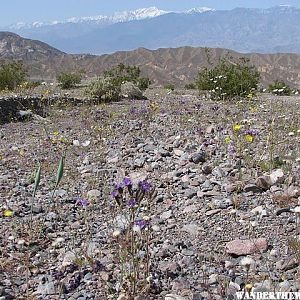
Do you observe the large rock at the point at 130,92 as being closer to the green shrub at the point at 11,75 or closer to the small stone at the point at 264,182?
the green shrub at the point at 11,75

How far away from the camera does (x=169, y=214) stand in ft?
17.3

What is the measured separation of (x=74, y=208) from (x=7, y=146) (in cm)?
431

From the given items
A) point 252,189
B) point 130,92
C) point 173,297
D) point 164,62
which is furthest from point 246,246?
point 164,62

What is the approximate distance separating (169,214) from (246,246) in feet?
4.08

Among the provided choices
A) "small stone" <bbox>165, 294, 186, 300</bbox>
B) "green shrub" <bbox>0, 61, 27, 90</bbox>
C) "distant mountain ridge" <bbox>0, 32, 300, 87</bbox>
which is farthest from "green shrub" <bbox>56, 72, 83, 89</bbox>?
"distant mountain ridge" <bbox>0, 32, 300, 87</bbox>

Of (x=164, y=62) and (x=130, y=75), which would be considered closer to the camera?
(x=130, y=75)

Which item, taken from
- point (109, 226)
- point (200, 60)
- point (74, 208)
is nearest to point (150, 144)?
point (74, 208)

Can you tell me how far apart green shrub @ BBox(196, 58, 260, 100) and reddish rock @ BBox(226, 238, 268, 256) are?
10.4m

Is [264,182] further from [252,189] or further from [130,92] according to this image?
[130,92]

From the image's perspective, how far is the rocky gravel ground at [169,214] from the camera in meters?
3.82

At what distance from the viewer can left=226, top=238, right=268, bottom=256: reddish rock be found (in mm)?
4158

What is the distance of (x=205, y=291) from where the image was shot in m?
3.61

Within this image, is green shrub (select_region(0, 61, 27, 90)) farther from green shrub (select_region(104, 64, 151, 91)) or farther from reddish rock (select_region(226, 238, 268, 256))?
reddish rock (select_region(226, 238, 268, 256))

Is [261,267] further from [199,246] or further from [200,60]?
[200,60]
